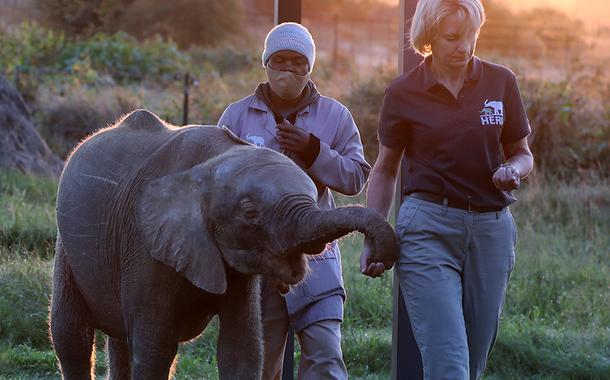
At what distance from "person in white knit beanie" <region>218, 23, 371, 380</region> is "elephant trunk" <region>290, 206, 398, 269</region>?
756 mm

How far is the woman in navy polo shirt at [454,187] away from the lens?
5.03 metres

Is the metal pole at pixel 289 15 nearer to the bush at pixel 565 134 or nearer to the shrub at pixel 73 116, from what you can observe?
the bush at pixel 565 134

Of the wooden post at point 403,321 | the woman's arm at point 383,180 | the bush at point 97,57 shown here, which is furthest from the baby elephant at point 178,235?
the bush at point 97,57

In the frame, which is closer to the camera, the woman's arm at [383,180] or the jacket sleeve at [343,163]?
the woman's arm at [383,180]

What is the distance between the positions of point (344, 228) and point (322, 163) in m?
0.95

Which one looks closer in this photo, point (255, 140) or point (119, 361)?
point (255, 140)

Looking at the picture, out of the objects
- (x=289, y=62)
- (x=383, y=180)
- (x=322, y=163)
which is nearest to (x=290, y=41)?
(x=289, y=62)

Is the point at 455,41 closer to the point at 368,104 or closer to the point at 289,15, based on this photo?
the point at 289,15

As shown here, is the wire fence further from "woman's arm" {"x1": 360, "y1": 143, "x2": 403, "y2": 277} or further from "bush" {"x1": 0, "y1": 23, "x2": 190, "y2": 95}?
"woman's arm" {"x1": 360, "y1": 143, "x2": 403, "y2": 277}

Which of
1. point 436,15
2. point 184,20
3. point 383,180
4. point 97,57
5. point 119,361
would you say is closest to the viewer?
point 436,15

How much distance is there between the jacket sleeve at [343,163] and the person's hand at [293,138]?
0.29 feet

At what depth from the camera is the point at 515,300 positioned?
984 centimetres

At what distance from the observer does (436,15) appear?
5.04 m

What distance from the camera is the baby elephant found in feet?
15.6
